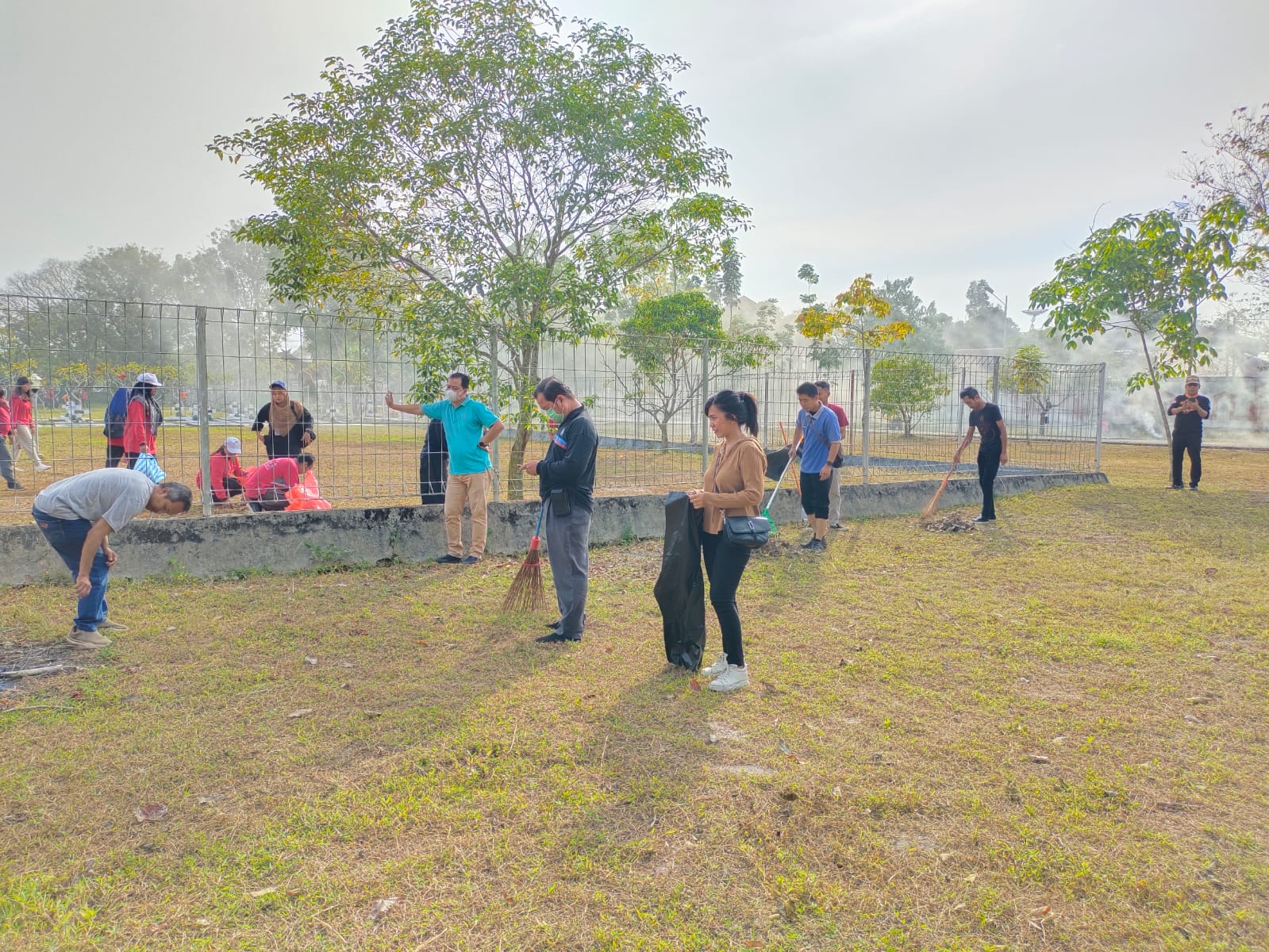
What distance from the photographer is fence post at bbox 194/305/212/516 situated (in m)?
Result: 7.11

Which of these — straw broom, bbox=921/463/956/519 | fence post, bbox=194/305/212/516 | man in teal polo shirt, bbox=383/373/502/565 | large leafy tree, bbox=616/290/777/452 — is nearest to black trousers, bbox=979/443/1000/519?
straw broom, bbox=921/463/956/519

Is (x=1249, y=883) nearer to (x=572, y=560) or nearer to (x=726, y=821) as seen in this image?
(x=726, y=821)

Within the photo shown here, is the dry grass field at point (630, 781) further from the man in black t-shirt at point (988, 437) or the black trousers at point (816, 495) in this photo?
the man in black t-shirt at point (988, 437)

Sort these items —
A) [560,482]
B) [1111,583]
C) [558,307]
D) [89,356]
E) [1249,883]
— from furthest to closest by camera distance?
[558,307] → [89,356] → [1111,583] → [560,482] → [1249,883]

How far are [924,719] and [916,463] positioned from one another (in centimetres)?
1234

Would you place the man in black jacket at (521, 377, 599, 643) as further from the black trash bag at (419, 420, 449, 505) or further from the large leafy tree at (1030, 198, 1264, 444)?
the large leafy tree at (1030, 198, 1264, 444)

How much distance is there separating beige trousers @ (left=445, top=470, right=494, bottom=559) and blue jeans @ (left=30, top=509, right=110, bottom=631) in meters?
3.04

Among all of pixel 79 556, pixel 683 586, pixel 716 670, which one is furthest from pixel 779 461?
pixel 79 556

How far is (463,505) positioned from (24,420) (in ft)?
30.9

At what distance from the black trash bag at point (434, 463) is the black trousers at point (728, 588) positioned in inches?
180

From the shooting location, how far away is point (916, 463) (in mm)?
15773

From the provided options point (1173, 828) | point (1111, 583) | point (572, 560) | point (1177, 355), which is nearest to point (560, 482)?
point (572, 560)

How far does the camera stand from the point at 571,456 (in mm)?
5445

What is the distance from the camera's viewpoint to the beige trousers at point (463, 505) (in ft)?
25.4
